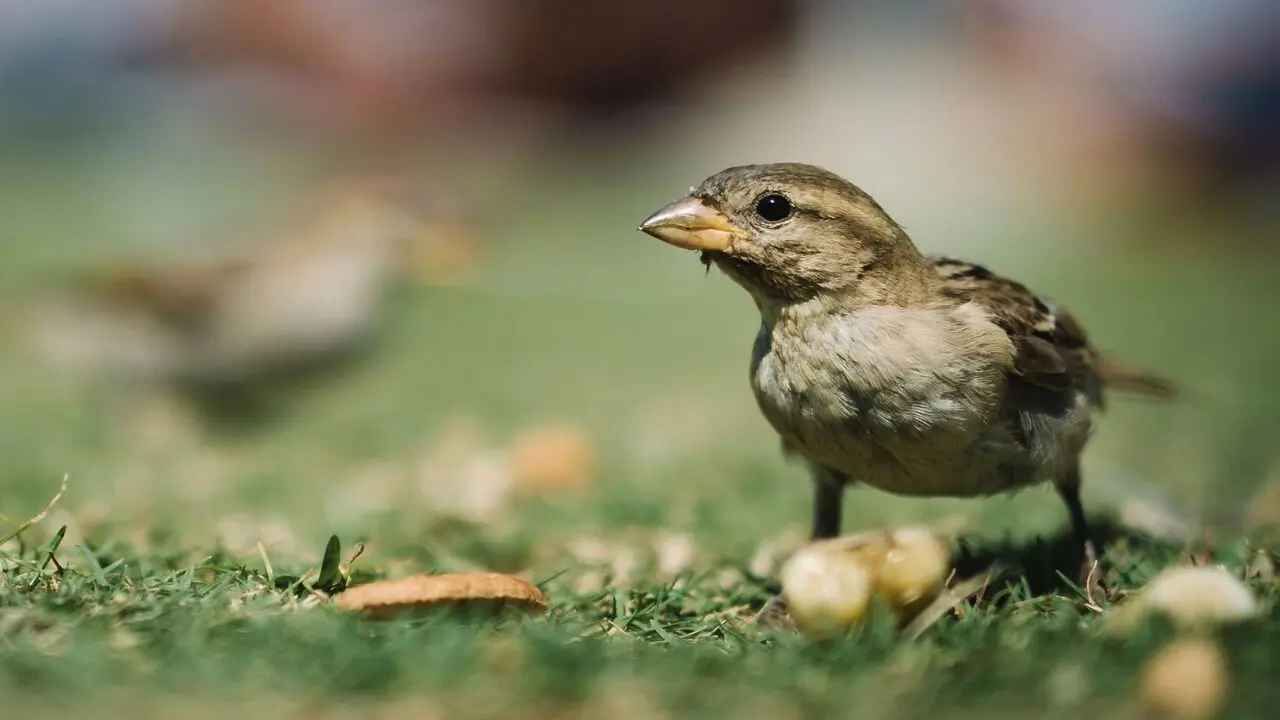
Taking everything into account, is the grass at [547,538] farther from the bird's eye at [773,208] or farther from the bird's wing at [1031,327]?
A: the bird's eye at [773,208]

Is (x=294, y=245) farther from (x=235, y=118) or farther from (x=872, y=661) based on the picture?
(x=235, y=118)

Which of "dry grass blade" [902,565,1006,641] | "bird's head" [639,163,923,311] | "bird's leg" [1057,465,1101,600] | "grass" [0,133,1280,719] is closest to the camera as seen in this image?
"grass" [0,133,1280,719]

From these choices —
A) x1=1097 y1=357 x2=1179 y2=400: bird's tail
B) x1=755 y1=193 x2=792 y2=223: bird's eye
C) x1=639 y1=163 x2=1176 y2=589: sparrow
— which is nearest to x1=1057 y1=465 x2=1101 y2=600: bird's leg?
x1=639 y1=163 x2=1176 y2=589: sparrow

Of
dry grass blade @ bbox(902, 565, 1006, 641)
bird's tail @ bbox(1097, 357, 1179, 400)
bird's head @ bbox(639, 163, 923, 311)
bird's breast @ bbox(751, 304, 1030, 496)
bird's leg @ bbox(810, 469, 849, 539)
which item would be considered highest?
bird's head @ bbox(639, 163, 923, 311)

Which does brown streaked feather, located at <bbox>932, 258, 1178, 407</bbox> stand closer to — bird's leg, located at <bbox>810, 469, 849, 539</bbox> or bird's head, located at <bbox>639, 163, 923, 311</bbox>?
bird's head, located at <bbox>639, 163, 923, 311</bbox>

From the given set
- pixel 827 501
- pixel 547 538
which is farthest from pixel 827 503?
pixel 547 538

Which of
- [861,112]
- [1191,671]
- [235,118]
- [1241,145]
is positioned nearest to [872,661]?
[1191,671]
